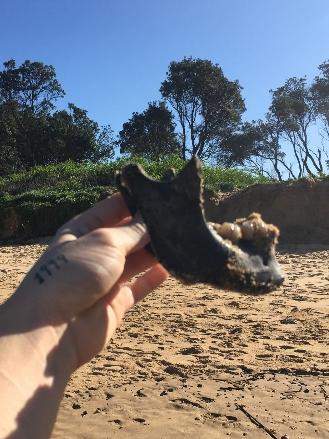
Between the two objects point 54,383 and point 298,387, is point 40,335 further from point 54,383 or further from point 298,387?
point 298,387

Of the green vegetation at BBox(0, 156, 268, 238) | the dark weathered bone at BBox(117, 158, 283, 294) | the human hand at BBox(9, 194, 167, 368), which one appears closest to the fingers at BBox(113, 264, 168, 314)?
the human hand at BBox(9, 194, 167, 368)

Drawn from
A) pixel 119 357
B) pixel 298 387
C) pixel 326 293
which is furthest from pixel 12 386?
pixel 326 293

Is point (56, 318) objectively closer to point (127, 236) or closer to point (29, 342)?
point (29, 342)

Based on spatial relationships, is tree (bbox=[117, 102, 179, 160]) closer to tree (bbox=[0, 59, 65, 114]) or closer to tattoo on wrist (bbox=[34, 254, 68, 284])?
tree (bbox=[0, 59, 65, 114])

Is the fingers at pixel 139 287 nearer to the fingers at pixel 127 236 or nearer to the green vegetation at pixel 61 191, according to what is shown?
the fingers at pixel 127 236

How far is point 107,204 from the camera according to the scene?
1.67m

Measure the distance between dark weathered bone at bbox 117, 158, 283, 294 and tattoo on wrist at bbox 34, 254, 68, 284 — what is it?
0.27m

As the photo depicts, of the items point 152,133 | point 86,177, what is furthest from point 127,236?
point 152,133

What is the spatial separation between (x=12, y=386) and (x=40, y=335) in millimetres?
132

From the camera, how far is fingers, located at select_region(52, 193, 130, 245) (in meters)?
1.58

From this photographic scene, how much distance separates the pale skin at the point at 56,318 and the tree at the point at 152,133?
102ft

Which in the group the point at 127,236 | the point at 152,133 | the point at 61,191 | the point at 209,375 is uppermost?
the point at 152,133

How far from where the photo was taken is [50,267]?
55.9 inches

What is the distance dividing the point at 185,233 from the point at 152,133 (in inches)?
1239
